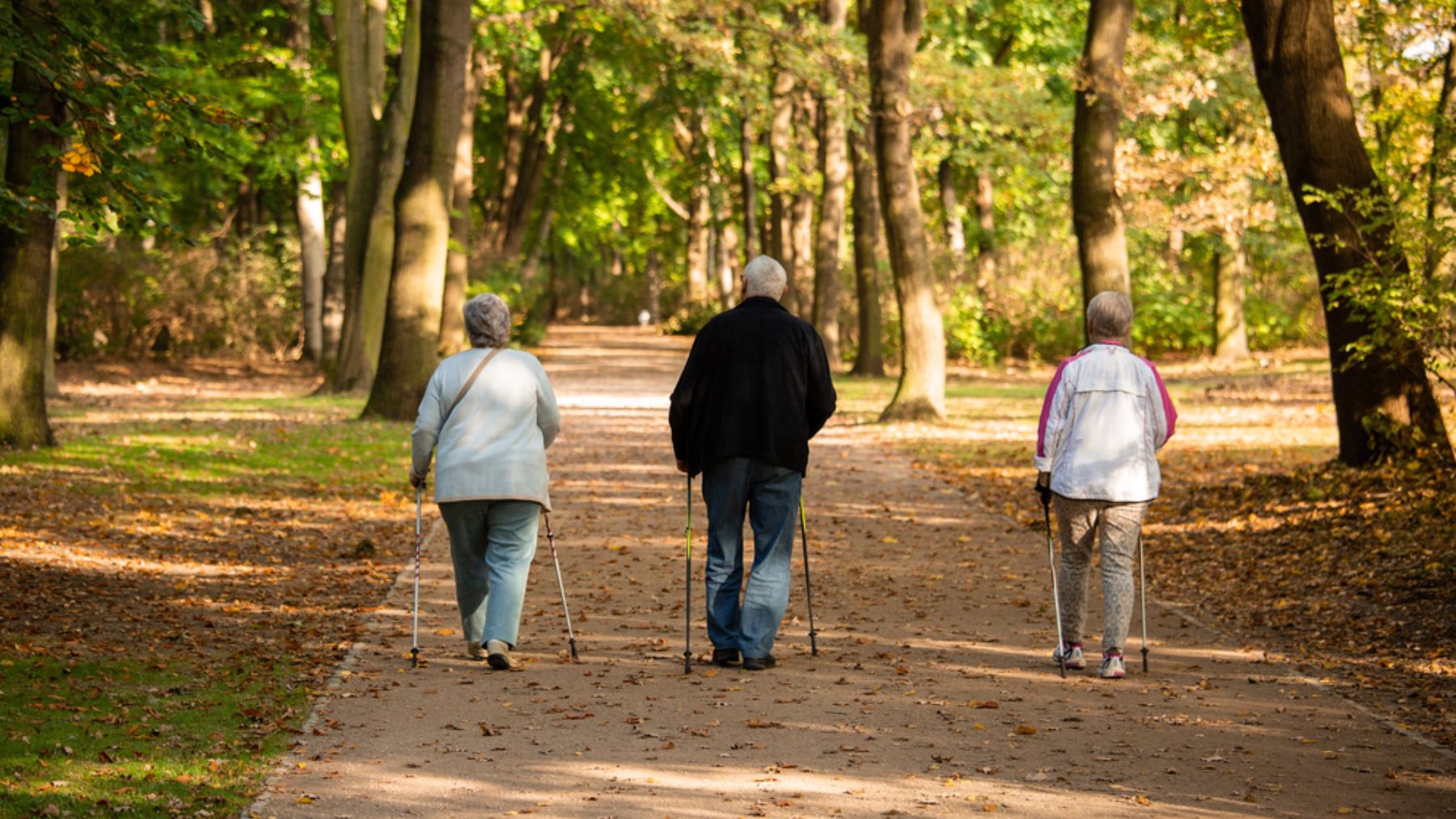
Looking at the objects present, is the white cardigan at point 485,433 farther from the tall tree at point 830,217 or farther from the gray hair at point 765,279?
the tall tree at point 830,217

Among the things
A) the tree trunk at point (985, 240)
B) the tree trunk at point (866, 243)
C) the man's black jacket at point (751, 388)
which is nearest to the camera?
the man's black jacket at point (751, 388)

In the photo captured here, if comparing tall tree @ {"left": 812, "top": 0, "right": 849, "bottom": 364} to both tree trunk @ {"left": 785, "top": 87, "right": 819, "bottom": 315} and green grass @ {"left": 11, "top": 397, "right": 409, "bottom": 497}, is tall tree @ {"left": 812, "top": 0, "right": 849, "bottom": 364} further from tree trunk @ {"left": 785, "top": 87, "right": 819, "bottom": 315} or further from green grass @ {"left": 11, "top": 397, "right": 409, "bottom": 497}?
green grass @ {"left": 11, "top": 397, "right": 409, "bottom": 497}

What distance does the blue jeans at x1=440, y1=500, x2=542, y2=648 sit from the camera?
7.99m

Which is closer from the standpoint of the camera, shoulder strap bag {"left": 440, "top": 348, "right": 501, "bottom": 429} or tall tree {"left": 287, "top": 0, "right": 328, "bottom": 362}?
shoulder strap bag {"left": 440, "top": 348, "right": 501, "bottom": 429}

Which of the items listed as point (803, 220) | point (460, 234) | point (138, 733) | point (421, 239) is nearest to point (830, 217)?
point (803, 220)

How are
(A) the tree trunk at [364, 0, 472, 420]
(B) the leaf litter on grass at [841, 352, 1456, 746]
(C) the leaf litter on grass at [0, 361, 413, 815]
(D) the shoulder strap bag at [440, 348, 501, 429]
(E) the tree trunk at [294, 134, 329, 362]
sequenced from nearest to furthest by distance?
(C) the leaf litter on grass at [0, 361, 413, 815] → (D) the shoulder strap bag at [440, 348, 501, 429] → (B) the leaf litter on grass at [841, 352, 1456, 746] → (A) the tree trunk at [364, 0, 472, 420] → (E) the tree trunk at [294, 134, 329, 362]

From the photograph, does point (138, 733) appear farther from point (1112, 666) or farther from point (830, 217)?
point (830, 217)

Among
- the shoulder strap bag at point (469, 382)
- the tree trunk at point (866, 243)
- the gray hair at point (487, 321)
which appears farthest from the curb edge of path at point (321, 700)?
the tree trunk at point (866, 243)

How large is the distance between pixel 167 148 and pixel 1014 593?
6285 mm

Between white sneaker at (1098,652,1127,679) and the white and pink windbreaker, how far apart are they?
0.73 metres

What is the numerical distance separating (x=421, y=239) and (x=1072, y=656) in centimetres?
1510

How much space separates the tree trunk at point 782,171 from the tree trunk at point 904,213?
7.93m

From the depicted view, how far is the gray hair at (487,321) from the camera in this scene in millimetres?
8016

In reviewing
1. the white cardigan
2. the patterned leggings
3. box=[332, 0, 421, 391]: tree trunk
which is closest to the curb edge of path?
the white cardigan
